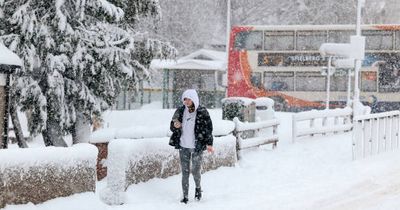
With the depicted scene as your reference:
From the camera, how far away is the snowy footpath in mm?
9727

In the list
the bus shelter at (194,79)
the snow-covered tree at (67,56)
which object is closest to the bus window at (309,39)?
the bus shelter at (194,79)

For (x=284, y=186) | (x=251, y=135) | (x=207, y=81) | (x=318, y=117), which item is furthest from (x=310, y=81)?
(x=284, y=186)

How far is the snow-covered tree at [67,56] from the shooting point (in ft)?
57.2

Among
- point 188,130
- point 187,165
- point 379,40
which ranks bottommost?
point 187,165

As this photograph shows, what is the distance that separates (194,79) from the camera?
146 ft

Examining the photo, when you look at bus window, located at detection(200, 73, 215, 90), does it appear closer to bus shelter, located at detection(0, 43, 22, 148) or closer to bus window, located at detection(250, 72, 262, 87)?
bus window, located at detection(250, 72, 262, 87)

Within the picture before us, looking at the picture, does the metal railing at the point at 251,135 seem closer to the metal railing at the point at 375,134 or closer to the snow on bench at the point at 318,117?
the snow on bench at the point at 318,117

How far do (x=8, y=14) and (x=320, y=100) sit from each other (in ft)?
66.7

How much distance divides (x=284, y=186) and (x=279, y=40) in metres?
23.2

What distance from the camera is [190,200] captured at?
34.6 ft

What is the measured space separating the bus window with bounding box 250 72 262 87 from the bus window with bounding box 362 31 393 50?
5540mm

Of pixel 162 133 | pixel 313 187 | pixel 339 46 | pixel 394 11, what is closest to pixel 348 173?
pixel 313 187

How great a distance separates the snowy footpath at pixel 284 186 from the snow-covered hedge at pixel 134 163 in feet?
0.51

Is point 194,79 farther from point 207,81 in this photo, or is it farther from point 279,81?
point 279,81
